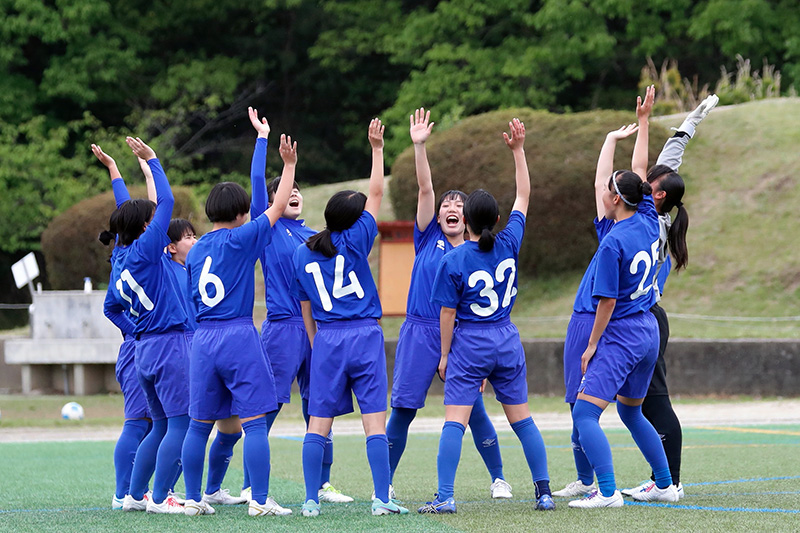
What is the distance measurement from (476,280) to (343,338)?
2.80 ft

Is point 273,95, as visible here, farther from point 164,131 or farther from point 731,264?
Answer: point 731,264

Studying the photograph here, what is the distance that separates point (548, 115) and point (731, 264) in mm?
4786

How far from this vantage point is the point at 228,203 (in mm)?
5977

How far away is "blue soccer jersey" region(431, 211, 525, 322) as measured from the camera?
5.93m

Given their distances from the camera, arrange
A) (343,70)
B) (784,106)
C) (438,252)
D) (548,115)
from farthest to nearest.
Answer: (343,70) < (784,106) < (548,115) < (438,252)

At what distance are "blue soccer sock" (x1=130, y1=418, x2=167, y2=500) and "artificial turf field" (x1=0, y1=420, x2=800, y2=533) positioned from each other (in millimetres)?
187

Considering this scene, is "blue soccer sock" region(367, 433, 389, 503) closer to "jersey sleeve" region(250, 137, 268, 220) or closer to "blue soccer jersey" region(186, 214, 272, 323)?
"blue soccer jersey" region(186, 214, 272, 323)

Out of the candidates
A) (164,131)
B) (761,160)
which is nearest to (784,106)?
(761,160)

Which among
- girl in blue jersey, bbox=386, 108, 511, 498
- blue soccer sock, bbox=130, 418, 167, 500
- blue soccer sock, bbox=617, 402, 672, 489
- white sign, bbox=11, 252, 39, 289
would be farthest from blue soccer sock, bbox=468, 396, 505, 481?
white sign, bbox=11, 252, 39, 289

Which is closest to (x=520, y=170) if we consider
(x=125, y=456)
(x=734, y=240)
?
(x=125, y=456)

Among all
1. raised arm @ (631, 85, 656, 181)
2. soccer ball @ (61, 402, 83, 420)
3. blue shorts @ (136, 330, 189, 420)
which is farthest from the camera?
soccer ball @ (61, 402, 83, 420)

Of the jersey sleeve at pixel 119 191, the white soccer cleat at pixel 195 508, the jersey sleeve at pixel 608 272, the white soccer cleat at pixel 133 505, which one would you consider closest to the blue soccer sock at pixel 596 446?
the jersey sleeve at pixel 608 272

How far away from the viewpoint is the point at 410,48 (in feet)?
106

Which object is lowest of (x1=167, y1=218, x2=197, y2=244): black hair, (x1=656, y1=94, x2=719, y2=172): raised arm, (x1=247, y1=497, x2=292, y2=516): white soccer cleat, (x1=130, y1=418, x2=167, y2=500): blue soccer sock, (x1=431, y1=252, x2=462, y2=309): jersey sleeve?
(x1=247, y1=497, x2=292, y2=516): white soccer cleat
